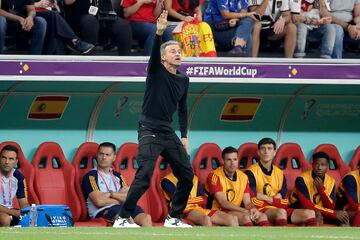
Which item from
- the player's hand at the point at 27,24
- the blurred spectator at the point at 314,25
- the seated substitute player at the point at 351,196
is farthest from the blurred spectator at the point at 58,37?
the seated substitute player at the point at 351,196

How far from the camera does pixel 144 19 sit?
1648 cm

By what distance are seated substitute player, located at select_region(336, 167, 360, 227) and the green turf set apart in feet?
11.4

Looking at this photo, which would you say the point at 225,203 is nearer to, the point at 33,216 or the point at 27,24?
the point at 33,216

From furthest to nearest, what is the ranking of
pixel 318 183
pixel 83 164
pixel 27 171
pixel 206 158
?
pixel 206 158
pixel 318 183
pixel 83 164
pixel 27 171

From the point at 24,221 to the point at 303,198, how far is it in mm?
3841

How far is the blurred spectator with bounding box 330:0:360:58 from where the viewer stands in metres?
17.3

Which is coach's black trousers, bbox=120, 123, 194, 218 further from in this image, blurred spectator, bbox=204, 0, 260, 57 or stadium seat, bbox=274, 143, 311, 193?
stadium seat, bbox=274, 143, 311, 193

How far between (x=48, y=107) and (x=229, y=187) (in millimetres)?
2471

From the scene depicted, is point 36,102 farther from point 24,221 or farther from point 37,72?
point 24,221

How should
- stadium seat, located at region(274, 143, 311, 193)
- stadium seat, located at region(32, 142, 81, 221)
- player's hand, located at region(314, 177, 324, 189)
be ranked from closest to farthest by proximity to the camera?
stadium seat, located at region(32, 142, 81, 221) → player's hand, located at region(314, 177, 324, 189) → stadium seat, located at region(274, 143, 311, 193)

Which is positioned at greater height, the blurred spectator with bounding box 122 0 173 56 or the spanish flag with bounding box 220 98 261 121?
the blurred spectator with bounding box 122 0 173 56

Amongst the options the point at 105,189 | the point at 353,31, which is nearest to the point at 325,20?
the point at 353,31

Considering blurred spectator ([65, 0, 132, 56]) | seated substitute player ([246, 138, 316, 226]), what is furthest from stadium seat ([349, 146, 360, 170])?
blurred spectator ([65, 0, 132, 56])

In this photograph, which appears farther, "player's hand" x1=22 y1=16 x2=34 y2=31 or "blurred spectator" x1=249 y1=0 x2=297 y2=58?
"blurred spectator" x1=249 y1=0 x2=297 y2=58
